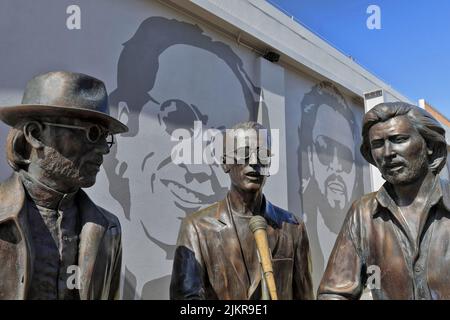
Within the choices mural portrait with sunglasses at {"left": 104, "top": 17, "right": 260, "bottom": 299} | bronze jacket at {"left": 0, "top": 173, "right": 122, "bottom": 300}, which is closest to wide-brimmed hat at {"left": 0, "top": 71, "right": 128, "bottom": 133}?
bronze jacket at {"left": 0, "top": 173, "right": 122, "bottom": 300}

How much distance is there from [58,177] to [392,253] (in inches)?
51.4

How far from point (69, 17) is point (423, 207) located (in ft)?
9.10

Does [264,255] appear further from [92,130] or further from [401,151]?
[92,130]

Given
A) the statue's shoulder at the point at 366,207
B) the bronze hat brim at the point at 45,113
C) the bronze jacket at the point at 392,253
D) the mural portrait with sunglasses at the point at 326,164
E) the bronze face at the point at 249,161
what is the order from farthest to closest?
1. the mural portrait with sunglasses at the point at 326,164
2. the bronze face at the point at 249,161
3. the statue's shoulder at the point at 366,207
4. the bronze jacket at the point at 392,253
5. the bronze hat brim at the point at 45,113

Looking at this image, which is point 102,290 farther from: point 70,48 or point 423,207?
point 70,48

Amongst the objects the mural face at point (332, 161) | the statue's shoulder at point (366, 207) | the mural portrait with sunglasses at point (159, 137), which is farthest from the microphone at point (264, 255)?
the mural face at point (332, 161)

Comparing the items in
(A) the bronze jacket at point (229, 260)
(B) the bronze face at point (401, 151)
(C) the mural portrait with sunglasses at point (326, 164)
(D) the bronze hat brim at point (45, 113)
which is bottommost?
(A) the bronze jacket at point (229, 260)

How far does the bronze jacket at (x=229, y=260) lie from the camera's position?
7.42 ft

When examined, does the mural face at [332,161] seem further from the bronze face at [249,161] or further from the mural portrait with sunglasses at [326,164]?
the bronze face at [249,161]

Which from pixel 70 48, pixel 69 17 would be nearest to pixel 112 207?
pixel 70 48

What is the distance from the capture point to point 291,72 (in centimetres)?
599

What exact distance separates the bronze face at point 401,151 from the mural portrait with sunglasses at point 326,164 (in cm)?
394

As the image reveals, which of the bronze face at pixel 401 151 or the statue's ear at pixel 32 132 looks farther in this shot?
the bronze face at pixel 401 151

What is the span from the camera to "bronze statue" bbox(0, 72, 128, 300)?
1671 mm
